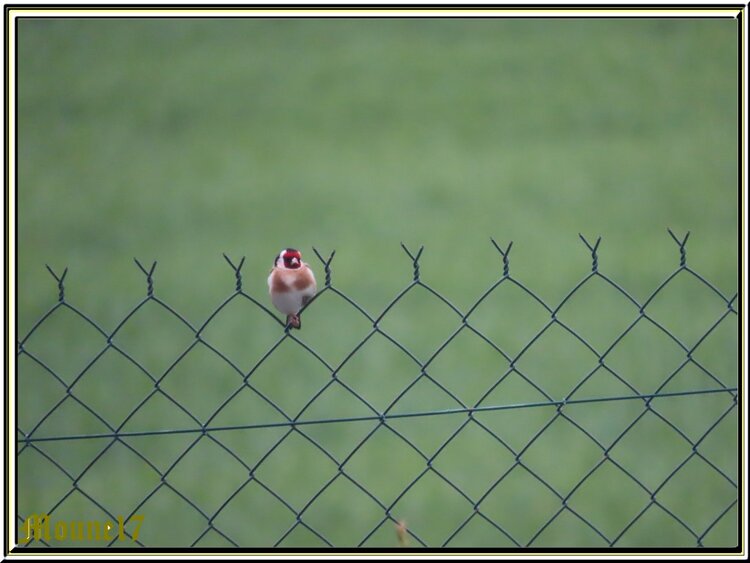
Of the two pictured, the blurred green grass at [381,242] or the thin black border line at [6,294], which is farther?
the blurred green grass at [381,242]

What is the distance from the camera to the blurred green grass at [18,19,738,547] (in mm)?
4219

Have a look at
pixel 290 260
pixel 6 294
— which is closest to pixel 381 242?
pixel 290 260

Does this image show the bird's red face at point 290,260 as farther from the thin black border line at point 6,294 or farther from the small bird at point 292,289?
the thin black border line at point 6,294

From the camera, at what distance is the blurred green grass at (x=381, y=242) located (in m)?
4.22

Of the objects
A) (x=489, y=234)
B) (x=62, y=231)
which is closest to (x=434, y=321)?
(x=489, y=234)

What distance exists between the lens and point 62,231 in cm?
673

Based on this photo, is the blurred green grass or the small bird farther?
the blurred green grass
